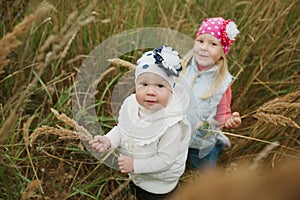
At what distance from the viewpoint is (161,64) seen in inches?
54.8

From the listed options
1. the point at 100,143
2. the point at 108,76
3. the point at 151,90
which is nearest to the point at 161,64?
the point at 151,90

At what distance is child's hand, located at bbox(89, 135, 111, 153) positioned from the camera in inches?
57.4

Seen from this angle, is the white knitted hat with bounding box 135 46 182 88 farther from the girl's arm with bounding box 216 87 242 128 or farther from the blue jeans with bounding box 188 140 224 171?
the blue jeans with bounding box 188 140 224 171

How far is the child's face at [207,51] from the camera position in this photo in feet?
5.79

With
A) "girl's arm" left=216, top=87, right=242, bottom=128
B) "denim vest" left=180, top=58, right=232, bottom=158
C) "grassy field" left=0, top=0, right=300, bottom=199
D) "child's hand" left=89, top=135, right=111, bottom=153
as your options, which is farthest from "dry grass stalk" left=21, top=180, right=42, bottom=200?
"girl's arm" left=216, top=87, right=242, bottom=128

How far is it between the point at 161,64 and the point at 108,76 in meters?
0.79

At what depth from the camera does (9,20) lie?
2176mm

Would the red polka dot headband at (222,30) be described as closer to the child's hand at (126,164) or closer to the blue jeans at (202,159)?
the blue jeans at (202,159)

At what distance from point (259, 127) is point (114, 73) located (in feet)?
2.17

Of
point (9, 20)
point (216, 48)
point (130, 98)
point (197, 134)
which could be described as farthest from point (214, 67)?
point (9, 20)

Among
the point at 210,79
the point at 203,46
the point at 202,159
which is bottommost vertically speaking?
the point at 202,159

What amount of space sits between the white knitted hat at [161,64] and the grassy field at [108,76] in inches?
16.5

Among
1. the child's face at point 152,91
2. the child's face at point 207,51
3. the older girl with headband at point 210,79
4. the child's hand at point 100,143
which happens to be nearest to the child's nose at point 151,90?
the child's face at point 152,91

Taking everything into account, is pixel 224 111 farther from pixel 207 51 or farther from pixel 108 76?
pixel 108 76
